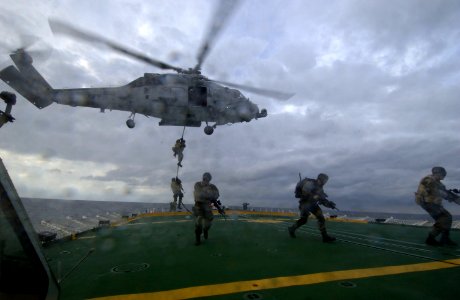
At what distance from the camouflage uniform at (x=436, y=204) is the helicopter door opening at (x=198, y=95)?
1175cm

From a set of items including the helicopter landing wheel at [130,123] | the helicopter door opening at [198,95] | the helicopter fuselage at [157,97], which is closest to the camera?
the helicopter fuselage at [157,97]

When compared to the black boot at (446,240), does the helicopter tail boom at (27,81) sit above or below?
above

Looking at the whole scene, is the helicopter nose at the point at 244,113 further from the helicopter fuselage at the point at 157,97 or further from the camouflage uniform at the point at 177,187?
the camouflage uniform at the point at 177,187

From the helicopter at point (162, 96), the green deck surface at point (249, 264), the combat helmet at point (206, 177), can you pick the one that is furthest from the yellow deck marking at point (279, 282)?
the helicopter at point (162, 96)

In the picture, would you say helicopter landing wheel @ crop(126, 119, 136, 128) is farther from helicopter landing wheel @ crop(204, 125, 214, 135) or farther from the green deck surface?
the green deck surface

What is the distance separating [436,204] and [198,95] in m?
12.5

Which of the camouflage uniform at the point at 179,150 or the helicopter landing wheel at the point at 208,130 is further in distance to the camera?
the helicopter landing wheel at the point at 208,130

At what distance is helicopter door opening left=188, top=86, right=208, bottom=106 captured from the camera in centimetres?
1703

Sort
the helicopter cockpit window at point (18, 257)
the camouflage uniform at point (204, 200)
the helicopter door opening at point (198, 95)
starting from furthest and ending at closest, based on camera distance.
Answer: the helicopter door opening at point (198, 95)
the camouflage uniform at point (204, 200)
the helicopter cockpit window at point (18, 257)

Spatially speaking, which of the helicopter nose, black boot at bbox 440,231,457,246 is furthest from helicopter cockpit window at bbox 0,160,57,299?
the helicopter nose

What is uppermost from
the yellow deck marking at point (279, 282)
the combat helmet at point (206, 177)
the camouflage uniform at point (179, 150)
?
the camouflage uniform at point (179, 150)

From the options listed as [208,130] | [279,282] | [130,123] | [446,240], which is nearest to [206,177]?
[279,282]

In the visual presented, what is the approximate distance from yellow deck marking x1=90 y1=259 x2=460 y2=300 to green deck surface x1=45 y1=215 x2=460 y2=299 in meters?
0.06

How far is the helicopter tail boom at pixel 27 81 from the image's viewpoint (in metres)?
14.3
